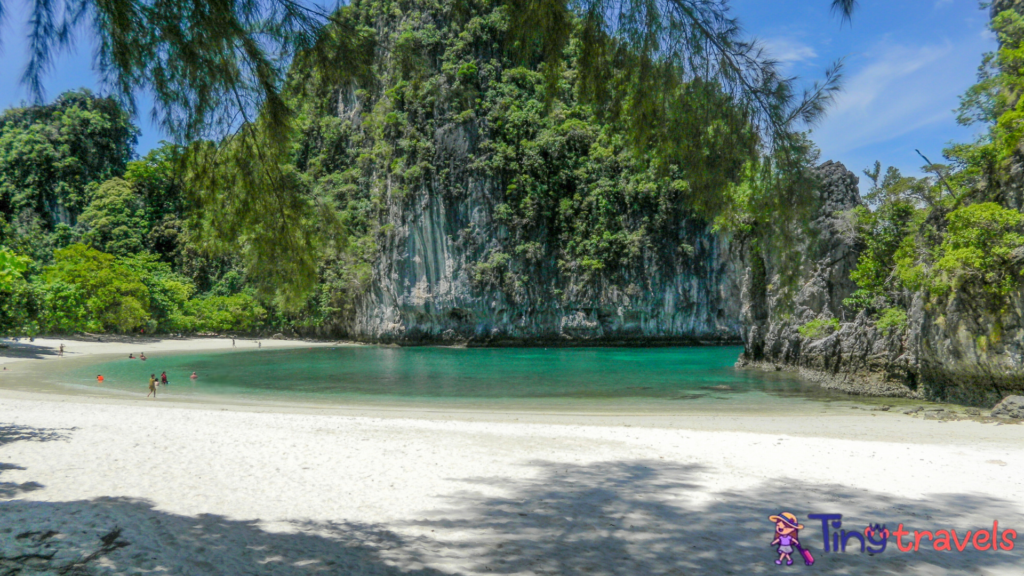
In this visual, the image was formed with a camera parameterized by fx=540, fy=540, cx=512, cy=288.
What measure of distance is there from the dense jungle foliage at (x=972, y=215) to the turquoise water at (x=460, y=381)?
431 centimetres

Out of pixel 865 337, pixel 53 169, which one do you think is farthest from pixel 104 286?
pixel 865 337

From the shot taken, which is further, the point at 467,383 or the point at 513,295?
the point at 513,295

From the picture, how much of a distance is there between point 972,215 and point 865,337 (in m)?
6.40

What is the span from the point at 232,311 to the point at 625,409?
42.4 metres

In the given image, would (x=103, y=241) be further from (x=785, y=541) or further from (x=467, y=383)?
(x=785, y=541)

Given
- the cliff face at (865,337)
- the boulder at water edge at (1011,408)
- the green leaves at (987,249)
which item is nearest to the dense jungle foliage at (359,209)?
the cliff face at (865,337)

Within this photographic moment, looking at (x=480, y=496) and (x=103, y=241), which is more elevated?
(x=103, y=241)

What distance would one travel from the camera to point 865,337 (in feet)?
54.9

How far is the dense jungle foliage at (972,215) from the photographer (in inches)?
437

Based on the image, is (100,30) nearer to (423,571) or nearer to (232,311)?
(423,571)

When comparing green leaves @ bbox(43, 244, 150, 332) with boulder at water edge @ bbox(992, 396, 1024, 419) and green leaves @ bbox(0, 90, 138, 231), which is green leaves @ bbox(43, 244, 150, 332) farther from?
boulder at water edge @ bbox(992, 396, 1024, 419)

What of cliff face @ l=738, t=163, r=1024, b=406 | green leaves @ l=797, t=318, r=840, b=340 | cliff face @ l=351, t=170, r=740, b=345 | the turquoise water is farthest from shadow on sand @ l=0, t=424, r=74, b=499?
cliff face @ l=351, t=170, r=740, b=345

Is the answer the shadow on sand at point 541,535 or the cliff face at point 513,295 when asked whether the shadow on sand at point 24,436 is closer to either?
the shadow on sand at point 541,535

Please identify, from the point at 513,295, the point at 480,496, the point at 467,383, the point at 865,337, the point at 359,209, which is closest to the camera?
the point at 480,496
